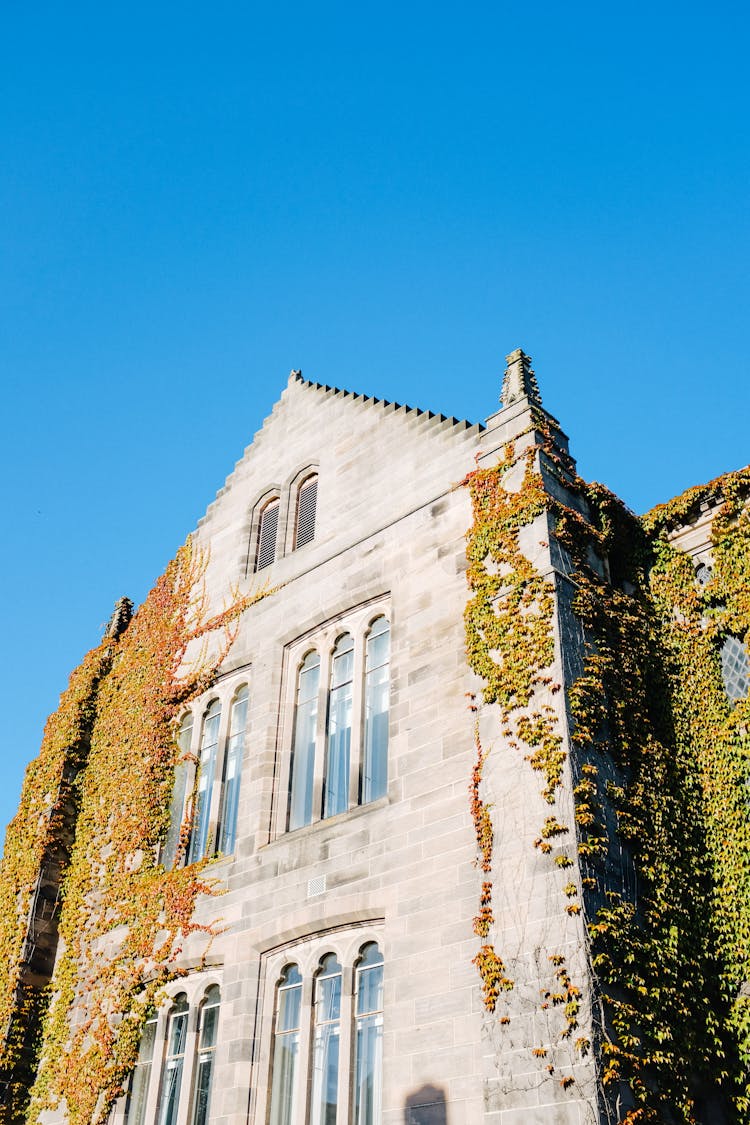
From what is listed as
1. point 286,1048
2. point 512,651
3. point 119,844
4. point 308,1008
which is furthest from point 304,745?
point 512,651

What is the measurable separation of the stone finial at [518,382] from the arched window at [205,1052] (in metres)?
10.4

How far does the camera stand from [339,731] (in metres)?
18.0

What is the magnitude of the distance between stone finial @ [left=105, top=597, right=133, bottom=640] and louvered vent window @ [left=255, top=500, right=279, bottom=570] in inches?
196

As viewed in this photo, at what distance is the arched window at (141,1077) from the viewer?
17.9m

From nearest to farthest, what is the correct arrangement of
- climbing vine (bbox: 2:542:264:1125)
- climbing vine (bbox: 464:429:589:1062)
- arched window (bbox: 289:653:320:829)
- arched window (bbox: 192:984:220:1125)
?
climbing vine (bbox: 464:429:589:1062)
arched window (bbox: 192:984:220:1125)
arched window (bbox: 289:653:320:829)
climbing vine (bbox: 2:542:264:1125)

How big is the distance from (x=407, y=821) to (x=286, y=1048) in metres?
3.76

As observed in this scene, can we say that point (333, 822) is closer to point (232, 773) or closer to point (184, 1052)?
point (232, 773)

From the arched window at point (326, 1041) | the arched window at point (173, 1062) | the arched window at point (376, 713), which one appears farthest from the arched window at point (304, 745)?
the arched window at point (173, 1062)

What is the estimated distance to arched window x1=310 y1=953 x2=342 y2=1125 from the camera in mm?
14906

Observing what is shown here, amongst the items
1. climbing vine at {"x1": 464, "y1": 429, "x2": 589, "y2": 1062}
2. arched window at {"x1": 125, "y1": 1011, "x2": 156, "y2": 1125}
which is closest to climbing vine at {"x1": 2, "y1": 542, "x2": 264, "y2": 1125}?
arched window at {"x1": 125, "y1": 1011, "x2": 156, "y2": 1125}

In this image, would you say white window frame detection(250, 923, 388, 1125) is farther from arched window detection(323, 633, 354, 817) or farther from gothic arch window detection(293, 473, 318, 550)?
gothic arch window detection(293, 473, 318, 550)

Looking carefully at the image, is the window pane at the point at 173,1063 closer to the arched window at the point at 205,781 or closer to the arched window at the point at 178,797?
the arched window at the point at 205,781

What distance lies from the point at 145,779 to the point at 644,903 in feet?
35.8

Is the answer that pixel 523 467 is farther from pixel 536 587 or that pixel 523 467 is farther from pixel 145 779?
pixel 145 779
